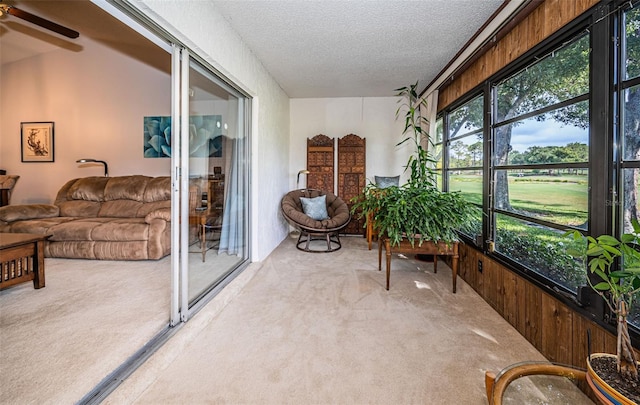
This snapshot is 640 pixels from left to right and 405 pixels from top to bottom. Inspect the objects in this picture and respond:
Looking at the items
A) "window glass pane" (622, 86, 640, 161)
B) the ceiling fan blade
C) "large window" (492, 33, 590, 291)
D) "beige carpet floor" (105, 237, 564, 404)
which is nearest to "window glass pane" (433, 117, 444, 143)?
"large window" (492, 33, 590, 291)

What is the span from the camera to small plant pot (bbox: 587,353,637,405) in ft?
2.78

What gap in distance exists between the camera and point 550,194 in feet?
5.99

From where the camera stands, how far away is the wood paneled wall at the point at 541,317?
1.44 metres

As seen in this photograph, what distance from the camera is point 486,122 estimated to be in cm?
260

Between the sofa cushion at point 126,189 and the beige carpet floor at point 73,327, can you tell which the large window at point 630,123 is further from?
the sofa cushion at point 126,189

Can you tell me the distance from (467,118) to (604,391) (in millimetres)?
2845

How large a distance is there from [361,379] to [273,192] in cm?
306

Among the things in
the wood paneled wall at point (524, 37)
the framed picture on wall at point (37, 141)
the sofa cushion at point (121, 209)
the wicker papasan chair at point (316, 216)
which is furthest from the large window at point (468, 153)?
the framed picture on wall at point (37, 141)

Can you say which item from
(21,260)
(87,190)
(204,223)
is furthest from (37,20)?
(204,223)

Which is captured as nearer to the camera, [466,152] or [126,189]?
[466,152]

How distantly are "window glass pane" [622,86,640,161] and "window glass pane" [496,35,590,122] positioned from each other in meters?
0.25

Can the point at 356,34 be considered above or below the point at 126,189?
above

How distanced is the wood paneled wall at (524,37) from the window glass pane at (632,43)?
0.69 feet

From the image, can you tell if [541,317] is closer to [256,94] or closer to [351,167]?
[256,94]
